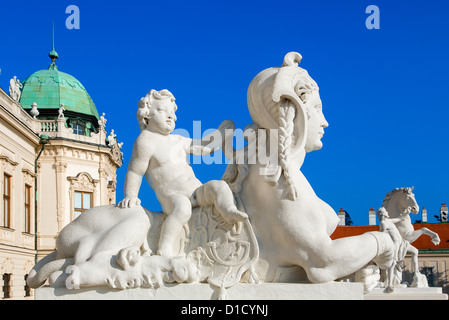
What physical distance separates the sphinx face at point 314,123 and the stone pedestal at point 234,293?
959 millimetres

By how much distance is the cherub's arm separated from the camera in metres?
4.05

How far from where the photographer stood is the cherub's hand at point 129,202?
3.96 metres

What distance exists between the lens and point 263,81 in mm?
4035

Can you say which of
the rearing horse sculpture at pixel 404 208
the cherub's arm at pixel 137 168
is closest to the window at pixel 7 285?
the rearing horse sculpture at pixel 404 208

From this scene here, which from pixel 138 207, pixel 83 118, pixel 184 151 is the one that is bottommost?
pixel 138 207

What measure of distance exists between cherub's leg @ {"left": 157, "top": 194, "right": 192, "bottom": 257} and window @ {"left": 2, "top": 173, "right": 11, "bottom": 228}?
70.2ft

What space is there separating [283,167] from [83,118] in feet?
94.2

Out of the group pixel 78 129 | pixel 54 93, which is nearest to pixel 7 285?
pixel 78 129

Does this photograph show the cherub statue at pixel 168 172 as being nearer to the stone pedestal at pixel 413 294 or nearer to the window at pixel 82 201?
the stone pedestal at pixel 413 294

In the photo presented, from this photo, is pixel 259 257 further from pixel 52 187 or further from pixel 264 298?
pixel 52 187

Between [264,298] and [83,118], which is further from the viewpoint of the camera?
[83,118]

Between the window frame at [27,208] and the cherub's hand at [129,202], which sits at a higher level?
the window frame at [27,208]
